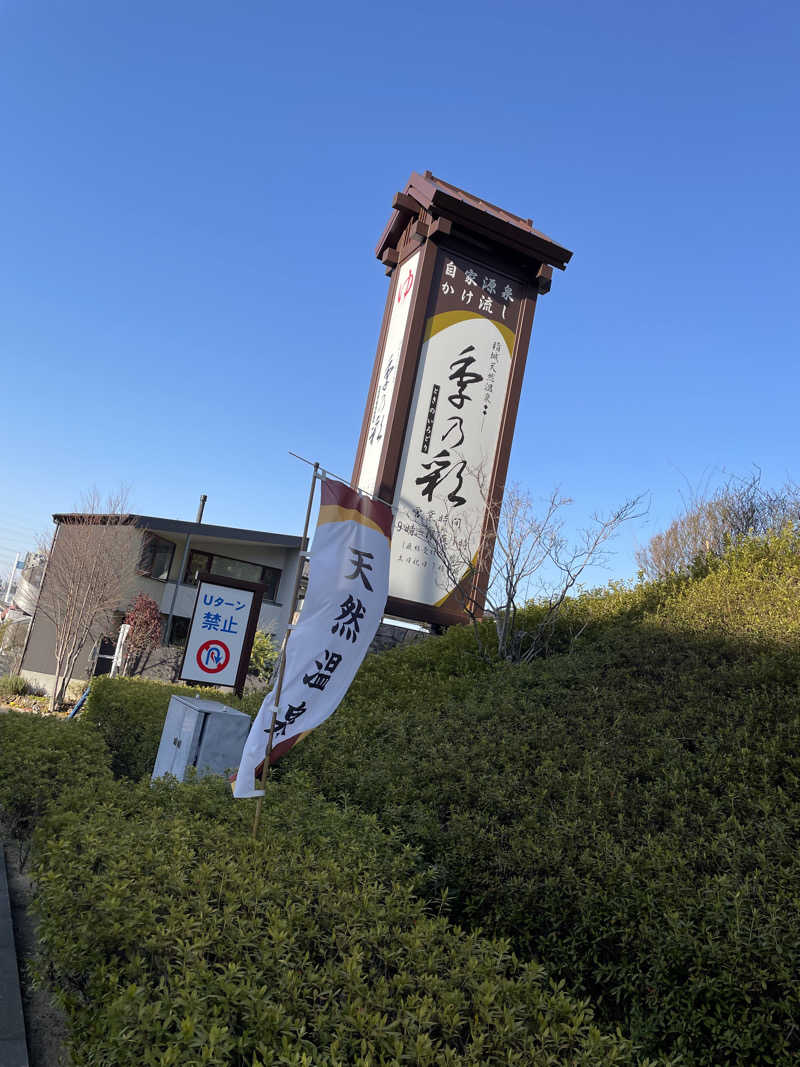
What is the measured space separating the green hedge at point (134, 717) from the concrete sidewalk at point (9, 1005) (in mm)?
4158

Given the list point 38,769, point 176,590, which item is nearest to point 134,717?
point 38,769

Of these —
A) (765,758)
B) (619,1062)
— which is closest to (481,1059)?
(619,1062)

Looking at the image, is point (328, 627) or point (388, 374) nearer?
point (328, 627)

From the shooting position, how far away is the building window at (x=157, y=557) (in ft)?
79.6

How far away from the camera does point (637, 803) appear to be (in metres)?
5.12

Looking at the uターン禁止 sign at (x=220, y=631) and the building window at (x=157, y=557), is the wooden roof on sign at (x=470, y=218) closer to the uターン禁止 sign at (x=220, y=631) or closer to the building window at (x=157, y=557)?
the uターン禁止 sign at (x=220, y=631)

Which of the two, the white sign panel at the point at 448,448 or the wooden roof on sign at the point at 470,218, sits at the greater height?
the wooden roof on sign at the point at 470,218

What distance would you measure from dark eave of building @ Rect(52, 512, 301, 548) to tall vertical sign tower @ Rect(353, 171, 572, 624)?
36.7 ft

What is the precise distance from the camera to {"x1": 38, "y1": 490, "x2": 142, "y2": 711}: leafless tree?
22.3 metres

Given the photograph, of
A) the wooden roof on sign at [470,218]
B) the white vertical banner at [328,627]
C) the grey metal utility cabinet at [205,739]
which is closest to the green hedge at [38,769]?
the grey metal utility cabinet at [205,739]

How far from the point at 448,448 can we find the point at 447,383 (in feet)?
3.98

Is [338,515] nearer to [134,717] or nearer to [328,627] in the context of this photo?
[328,627]

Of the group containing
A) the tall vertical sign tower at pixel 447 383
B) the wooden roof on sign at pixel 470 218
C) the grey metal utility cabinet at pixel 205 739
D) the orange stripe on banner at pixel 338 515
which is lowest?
the grey metal utility cabinet at pixel 205 739

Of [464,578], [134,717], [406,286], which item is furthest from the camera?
[406,286]
